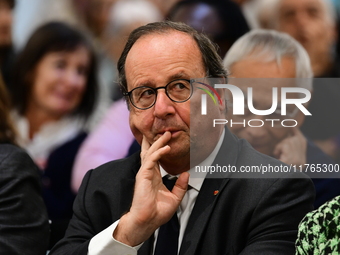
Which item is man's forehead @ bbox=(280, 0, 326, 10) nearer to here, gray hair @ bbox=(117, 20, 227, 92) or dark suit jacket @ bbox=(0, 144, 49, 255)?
gray hair @ bbox=(117, 20, 227, 92)

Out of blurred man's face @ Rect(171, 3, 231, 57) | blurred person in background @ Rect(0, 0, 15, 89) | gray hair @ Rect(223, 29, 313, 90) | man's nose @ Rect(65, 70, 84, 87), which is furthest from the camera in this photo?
blurred person in background @ Rect(0, 0, 15, 89)

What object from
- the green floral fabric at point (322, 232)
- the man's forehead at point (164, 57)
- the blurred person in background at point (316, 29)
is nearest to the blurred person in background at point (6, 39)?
the blurred person in background at point (316, 29)

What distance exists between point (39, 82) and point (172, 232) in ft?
6.40

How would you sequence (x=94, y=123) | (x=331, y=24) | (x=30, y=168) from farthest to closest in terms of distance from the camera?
1. (x=94, y=123)
2. (x=331, y=24)
3. (x=30, y=168)

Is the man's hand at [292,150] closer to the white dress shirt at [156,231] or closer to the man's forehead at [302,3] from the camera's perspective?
the white dress shirt at [156,231]

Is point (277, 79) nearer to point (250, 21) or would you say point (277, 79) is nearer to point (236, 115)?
point (236, 115)

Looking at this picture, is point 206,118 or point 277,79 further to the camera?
point 277,79

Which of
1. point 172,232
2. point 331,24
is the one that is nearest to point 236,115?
point 172,232

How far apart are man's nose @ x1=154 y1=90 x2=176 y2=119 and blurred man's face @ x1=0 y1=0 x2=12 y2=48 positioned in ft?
6.78

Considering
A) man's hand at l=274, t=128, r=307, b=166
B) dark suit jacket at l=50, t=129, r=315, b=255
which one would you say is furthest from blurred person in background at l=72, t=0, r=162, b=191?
dark suit jacket at l=50, t=129, r=315, b=255

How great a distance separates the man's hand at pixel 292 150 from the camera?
249 centimetres

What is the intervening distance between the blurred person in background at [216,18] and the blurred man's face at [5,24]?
45.2 inches

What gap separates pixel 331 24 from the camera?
3.01m

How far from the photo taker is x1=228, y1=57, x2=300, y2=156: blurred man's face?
229 cm
